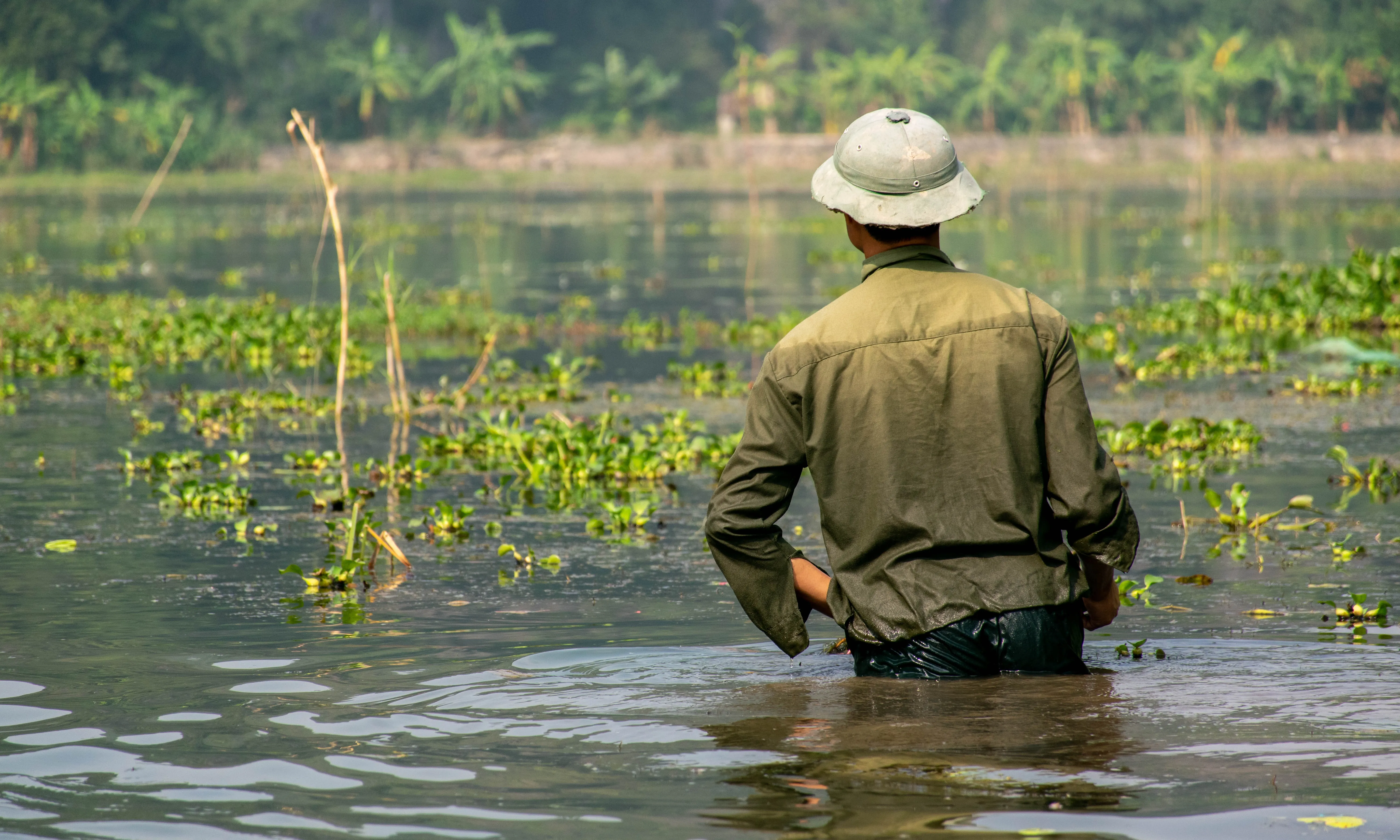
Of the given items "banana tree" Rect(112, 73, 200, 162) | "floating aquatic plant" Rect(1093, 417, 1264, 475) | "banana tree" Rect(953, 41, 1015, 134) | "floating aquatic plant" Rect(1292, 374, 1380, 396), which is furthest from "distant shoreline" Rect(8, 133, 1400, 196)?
"floating aquatic plant" Rect(1093, 417, 1264, 475)

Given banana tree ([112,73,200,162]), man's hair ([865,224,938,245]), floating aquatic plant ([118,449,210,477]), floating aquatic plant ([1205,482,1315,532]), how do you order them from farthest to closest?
banana tree ([112,73,200,162]) < floating aquatic plant ([118,449,210,477]) < floating aquatic plant ([1205,482,1315,532]) < man's hair ([865,224,938,245])

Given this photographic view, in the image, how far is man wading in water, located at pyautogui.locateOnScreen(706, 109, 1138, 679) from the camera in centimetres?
372

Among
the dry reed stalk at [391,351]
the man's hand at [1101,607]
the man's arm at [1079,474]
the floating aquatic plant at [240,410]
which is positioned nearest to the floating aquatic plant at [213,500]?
the dry reed stalk at [391,351]

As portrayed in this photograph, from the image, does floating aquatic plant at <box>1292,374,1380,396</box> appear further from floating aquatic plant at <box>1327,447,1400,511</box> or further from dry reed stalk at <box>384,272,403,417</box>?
dry reed stalk at <box>384,272,403,417</box>

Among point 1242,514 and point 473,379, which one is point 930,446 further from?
point 473,379

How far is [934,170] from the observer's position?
3746 millimetres

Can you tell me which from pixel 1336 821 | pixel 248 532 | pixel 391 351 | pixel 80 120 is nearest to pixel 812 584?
pixel 1336 821

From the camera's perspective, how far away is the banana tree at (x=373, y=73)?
70.7 m

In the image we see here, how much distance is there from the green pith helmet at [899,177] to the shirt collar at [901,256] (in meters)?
0.08

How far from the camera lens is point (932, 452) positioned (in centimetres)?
378

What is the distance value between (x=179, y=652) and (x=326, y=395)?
22.0 feet

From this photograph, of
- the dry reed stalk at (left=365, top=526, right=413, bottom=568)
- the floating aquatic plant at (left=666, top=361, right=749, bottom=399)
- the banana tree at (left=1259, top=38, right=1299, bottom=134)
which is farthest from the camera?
the banana tree at (left=1259, top=38, right=1299, bottom=134)

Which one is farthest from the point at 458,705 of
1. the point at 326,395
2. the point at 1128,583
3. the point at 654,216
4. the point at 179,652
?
the point at 654,216

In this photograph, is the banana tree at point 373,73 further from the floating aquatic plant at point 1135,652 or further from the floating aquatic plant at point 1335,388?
the floating aquatic plant at point 1135,652
